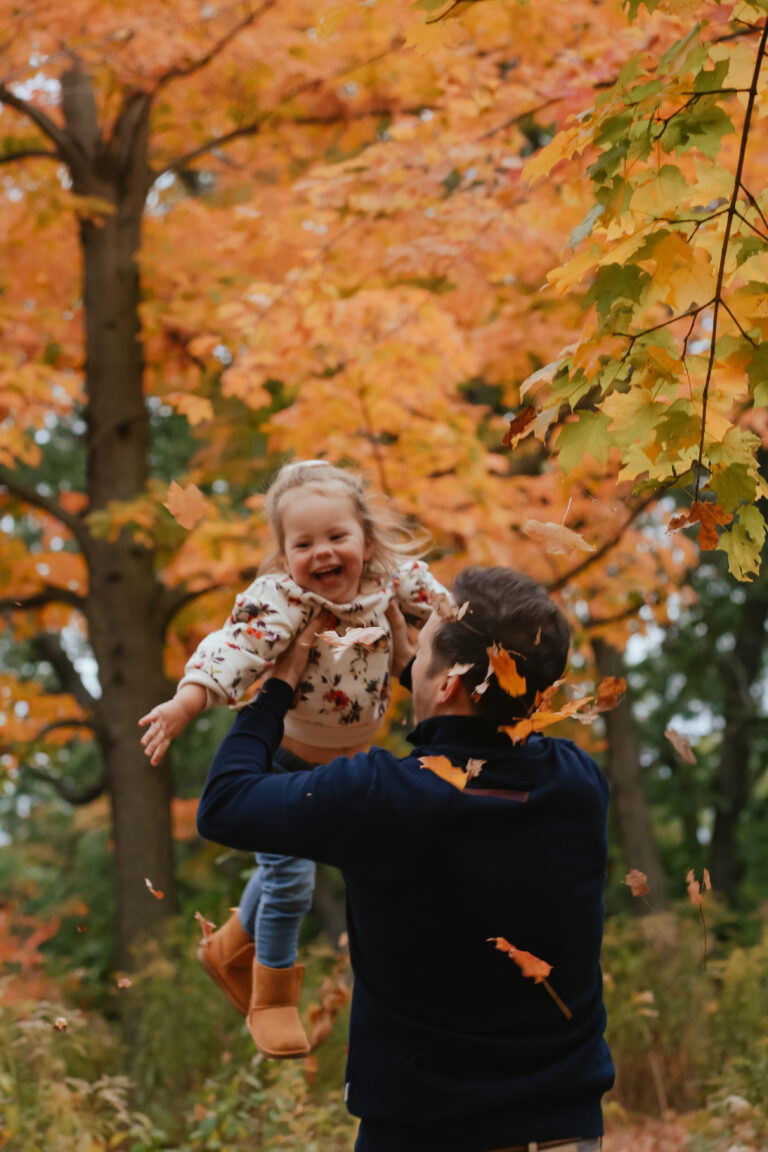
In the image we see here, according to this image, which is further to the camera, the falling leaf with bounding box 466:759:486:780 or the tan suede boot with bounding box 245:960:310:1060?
the tan suede boot with bounding box 245:960:310:1060

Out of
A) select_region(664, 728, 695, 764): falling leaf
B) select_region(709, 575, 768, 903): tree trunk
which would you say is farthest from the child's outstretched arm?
select_region(709, 575, 768, 903): tree trunk

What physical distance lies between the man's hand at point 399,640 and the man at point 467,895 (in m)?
0.79

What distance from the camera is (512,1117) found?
1675 mm

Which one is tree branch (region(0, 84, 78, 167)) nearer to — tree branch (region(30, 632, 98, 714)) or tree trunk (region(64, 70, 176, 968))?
tree trunk (region(64, 70, 176, 968))

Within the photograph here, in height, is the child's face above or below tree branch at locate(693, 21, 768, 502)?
below

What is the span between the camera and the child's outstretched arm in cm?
210

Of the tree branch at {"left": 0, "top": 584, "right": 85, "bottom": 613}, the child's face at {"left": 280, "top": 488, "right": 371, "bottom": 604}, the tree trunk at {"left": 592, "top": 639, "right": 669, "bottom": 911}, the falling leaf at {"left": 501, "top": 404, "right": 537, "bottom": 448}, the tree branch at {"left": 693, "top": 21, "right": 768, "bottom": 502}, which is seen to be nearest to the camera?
the tree branch at {"left": 693, "top": 21, "right": 768, "bottom": 502}

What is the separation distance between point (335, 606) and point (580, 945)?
40.0 inches

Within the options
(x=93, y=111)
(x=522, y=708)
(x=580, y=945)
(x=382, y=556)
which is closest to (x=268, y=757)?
(x=522, y=708)

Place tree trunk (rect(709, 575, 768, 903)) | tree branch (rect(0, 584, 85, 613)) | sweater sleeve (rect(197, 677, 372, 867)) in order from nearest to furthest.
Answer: sweater sleeve (rect(197, 677, 372, 867)) < tree branch (rect(0, 584, 85, 613)) < tree trunk (rect(709, 575, 768, 903))

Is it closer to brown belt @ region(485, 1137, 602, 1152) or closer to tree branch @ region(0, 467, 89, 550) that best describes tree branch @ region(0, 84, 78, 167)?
tree branch @ region(0, 467, 89, 550)

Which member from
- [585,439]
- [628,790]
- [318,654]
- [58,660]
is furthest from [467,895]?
[58,660]

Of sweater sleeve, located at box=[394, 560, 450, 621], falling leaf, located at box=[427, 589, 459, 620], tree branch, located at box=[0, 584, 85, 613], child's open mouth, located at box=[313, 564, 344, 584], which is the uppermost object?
tree branch, located at box=[0, 584, 85, 613]

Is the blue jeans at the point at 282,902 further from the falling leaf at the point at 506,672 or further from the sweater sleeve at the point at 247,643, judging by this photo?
the falling leaf at the point at 506,672
